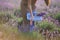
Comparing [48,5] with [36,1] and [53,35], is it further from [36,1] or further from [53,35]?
[53,35]

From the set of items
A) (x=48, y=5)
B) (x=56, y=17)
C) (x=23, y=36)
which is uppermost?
(x=48, y=5)

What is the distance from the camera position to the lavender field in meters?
1.52

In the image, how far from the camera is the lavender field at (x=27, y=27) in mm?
1517

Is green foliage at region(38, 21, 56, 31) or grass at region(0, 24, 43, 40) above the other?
green foliage at region(38, 21, 56, 31)

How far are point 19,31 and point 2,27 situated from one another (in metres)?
0.15

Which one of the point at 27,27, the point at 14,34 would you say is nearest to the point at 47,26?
the point at 27,27

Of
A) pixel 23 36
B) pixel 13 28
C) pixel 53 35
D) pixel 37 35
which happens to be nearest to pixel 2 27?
pixel 13 28

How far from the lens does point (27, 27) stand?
1535mm

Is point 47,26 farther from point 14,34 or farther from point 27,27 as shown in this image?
point 14,34

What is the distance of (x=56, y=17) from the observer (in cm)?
154

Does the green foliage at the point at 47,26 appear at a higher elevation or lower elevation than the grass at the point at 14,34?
higher

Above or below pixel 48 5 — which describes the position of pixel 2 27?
below

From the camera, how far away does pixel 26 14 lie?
5.02ft

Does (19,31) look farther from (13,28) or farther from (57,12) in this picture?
(57,12)
